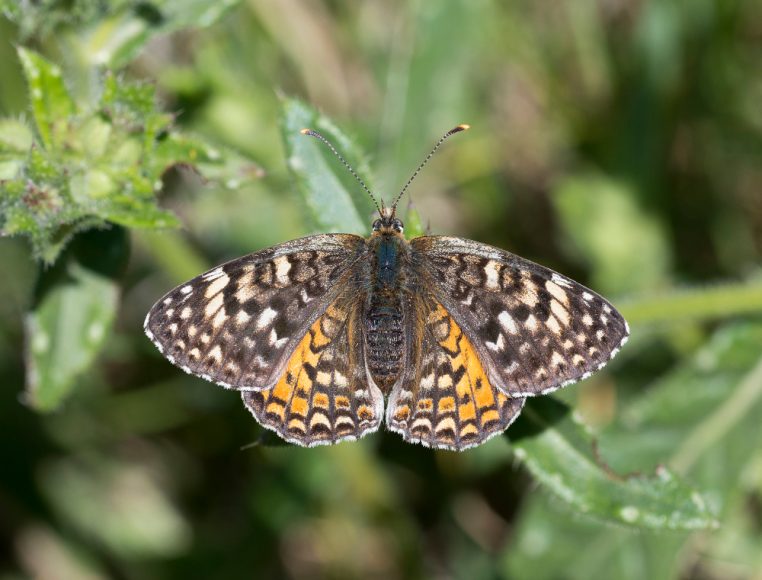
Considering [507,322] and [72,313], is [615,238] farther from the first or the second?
[72,313]

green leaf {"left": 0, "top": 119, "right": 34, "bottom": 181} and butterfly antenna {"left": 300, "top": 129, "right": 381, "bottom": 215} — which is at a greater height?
green leaf {"left": 0, "top": 119, "right": 34, "bottom": 181}

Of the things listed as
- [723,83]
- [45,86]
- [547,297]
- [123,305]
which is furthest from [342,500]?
[723,83]

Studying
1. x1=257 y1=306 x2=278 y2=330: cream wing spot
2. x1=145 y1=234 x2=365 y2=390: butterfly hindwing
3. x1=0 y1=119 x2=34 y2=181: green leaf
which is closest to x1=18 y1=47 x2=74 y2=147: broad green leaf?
x1=0 y1=119 x2=34 y2=181: green leaf

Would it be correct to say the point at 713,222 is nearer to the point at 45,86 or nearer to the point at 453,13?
the point at 453,13

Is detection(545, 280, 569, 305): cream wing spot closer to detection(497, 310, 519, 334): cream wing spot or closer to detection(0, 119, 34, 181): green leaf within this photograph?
detection(497, 310, 519, 334): cream wing spot

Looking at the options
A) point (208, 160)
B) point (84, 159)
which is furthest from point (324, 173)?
point (84, 159)
